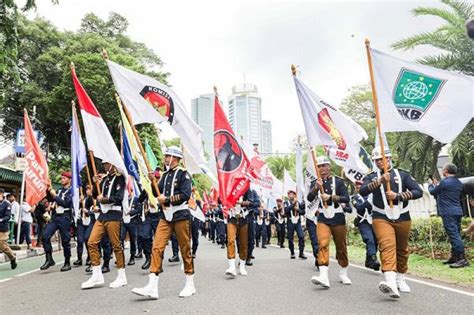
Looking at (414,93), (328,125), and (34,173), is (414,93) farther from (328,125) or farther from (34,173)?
(34,173)

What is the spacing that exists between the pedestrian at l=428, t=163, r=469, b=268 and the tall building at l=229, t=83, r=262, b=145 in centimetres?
4777

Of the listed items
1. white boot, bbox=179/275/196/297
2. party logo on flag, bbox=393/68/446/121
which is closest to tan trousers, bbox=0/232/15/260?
white boot, bbox=179/275/196/297

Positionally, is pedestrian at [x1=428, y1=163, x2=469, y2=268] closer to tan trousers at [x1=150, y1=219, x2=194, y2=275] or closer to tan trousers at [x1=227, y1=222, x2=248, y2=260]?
tan trousers at [x1=227, y1=222, x2=248, y2=260]

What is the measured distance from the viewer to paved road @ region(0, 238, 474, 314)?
5.48 m

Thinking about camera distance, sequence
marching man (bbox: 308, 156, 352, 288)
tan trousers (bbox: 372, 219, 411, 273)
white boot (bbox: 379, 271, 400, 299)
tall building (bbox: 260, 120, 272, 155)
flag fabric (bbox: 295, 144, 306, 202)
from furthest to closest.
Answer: tall building (bbox: 260, 120, 272, 155) → flag fabric (bbox: 295, 144, 306, 202) → marching man (bbox: 308, 156, 352, 288) → tan trousers (bbox: 372, 219, 411, 273) → white boot (bbox: 379, 271, 400, 299)

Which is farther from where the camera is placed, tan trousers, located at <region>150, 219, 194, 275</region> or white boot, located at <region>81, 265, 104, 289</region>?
white boot, located at <region>81, 265, 104, 289</region>

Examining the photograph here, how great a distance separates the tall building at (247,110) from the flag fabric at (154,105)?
48.9 meters

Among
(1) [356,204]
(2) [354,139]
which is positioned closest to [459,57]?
(1) [356,204]

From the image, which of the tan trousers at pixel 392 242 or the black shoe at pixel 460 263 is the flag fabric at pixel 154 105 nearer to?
the tan trousers at pixel 392 242

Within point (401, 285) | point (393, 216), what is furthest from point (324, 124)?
point (401, 285)

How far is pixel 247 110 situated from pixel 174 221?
185 feet

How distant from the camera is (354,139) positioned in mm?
7547

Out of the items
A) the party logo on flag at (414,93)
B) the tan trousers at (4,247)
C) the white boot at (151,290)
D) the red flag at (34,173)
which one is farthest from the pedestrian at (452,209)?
the tan trousers at (4,247)

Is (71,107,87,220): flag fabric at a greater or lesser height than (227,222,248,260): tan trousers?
greater
